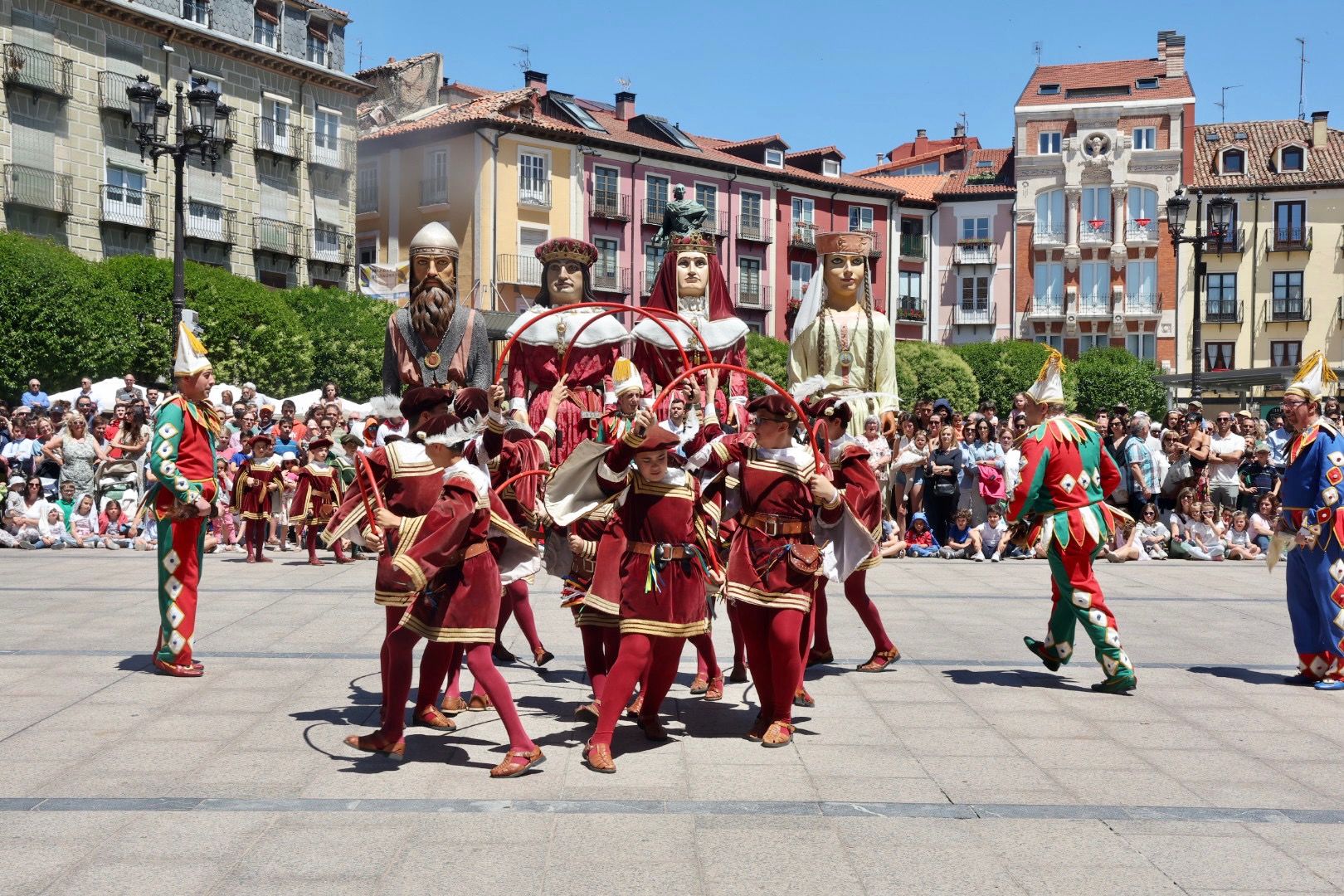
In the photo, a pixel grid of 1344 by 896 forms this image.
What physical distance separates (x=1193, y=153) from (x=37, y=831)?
57.5 metres

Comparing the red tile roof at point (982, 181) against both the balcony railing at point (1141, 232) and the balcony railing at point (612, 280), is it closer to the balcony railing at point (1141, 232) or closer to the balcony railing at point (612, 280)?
the balcony railing at point (1141, 232)

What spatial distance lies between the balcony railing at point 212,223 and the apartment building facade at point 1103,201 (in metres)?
33.7

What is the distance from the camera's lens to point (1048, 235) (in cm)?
5619

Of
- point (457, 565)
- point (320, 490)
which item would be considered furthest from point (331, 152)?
point (457, 565)

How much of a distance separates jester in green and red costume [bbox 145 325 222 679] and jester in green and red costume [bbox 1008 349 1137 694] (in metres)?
5.00

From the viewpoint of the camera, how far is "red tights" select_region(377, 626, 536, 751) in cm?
575

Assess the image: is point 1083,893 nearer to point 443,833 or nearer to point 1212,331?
point 443,833

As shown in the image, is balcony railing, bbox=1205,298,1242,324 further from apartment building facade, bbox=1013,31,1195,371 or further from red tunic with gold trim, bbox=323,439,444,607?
red tunic with gold trim, bbox=323,439,444,607

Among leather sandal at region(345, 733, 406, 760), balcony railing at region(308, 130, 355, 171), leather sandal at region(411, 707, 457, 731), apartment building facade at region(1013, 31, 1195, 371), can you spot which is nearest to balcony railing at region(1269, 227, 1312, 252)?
apartment building facade at region(1013, 31, 1195, 371)

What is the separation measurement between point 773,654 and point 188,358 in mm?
4165

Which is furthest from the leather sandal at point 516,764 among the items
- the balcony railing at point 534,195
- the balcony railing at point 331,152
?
the balcony railing at point 534,195

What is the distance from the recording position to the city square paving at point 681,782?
177 inches

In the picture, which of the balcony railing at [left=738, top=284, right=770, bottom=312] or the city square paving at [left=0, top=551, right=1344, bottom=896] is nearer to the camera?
the city square paving at [left=0, top=551, right=1344, bottom=896]

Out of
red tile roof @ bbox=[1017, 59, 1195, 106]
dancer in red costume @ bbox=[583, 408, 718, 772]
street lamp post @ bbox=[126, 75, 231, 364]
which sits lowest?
dancer in red costume @ bbox=[583, 408, 718, 772]
